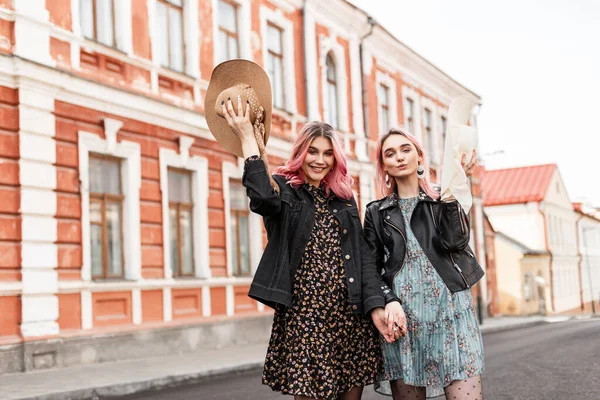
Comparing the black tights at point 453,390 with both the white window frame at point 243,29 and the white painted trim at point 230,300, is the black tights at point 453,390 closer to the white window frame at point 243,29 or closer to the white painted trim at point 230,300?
the white painted trim at point 230,300

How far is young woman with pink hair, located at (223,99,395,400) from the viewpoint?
3.63 meters

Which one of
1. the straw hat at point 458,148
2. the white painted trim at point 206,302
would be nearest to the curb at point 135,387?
the white painted trim at point 206,302

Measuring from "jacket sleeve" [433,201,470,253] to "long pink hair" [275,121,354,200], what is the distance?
0.48 metres

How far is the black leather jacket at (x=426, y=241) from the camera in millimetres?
3912

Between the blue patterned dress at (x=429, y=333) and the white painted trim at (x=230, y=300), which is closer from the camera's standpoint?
the blue patterned dress at (x=429, y=333)

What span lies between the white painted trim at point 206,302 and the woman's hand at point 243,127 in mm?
11599

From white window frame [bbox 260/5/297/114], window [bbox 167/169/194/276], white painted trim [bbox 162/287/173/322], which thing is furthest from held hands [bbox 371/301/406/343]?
white window frame [bbox 260/5/297/114]

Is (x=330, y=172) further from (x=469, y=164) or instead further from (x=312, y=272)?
(x=469, y=164)

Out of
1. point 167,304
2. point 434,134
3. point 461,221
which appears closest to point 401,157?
point 461,221

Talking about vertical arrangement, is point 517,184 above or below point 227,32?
below

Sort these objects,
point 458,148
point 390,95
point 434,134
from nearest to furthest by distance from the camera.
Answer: point 458,148 → point 390,95 → point 434,134

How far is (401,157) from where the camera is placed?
4.07 m

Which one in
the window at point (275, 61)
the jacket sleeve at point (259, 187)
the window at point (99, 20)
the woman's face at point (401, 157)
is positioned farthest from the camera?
the window at point (275, 61)

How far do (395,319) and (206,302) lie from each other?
11.6 m
